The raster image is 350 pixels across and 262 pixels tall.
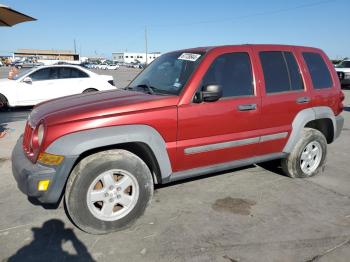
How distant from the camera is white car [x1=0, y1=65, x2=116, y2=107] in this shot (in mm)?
11242

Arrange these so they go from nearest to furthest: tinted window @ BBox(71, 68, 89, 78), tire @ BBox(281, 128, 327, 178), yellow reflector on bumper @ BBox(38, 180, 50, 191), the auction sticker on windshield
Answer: yellow reflector on bumper @ BBox(38, 180, 50, 191) < the auction sticker on windshield < tire @ BBox(281, 128, 327, 178) < tinted window @ BBox(71, 68, 89, 78)

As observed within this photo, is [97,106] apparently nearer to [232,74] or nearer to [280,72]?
[232,74]

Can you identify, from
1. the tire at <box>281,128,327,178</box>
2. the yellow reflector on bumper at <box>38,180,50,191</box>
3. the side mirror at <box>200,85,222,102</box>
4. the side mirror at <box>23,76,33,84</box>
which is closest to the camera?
the yellow reflector on bumper at <box>38,180,50,191</box>

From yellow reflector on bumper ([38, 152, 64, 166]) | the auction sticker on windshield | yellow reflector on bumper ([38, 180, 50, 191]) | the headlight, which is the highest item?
the auction sticker on windshield

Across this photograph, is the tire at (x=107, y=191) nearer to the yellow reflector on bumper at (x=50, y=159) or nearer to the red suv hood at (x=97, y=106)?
the yellow reflector on bumper at (x=50, y=159)

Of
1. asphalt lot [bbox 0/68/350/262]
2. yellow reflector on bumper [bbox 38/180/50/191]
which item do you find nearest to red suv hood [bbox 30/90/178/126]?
yellow reflector on bumper [bbox 38/180/50/191]

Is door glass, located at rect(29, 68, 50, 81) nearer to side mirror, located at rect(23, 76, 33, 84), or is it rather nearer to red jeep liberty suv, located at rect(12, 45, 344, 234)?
side mirror, located at rect(23, 76, 33, 84)

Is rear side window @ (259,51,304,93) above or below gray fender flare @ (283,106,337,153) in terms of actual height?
above

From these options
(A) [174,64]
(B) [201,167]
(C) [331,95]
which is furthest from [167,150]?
(C) [331,95]

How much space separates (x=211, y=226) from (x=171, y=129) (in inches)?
43.0

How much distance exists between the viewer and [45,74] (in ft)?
38.0

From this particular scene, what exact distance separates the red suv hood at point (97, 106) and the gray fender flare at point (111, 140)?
0.17 m

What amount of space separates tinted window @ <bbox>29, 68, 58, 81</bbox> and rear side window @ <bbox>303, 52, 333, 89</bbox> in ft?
29.7

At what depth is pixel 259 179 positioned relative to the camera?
5.01 metres
